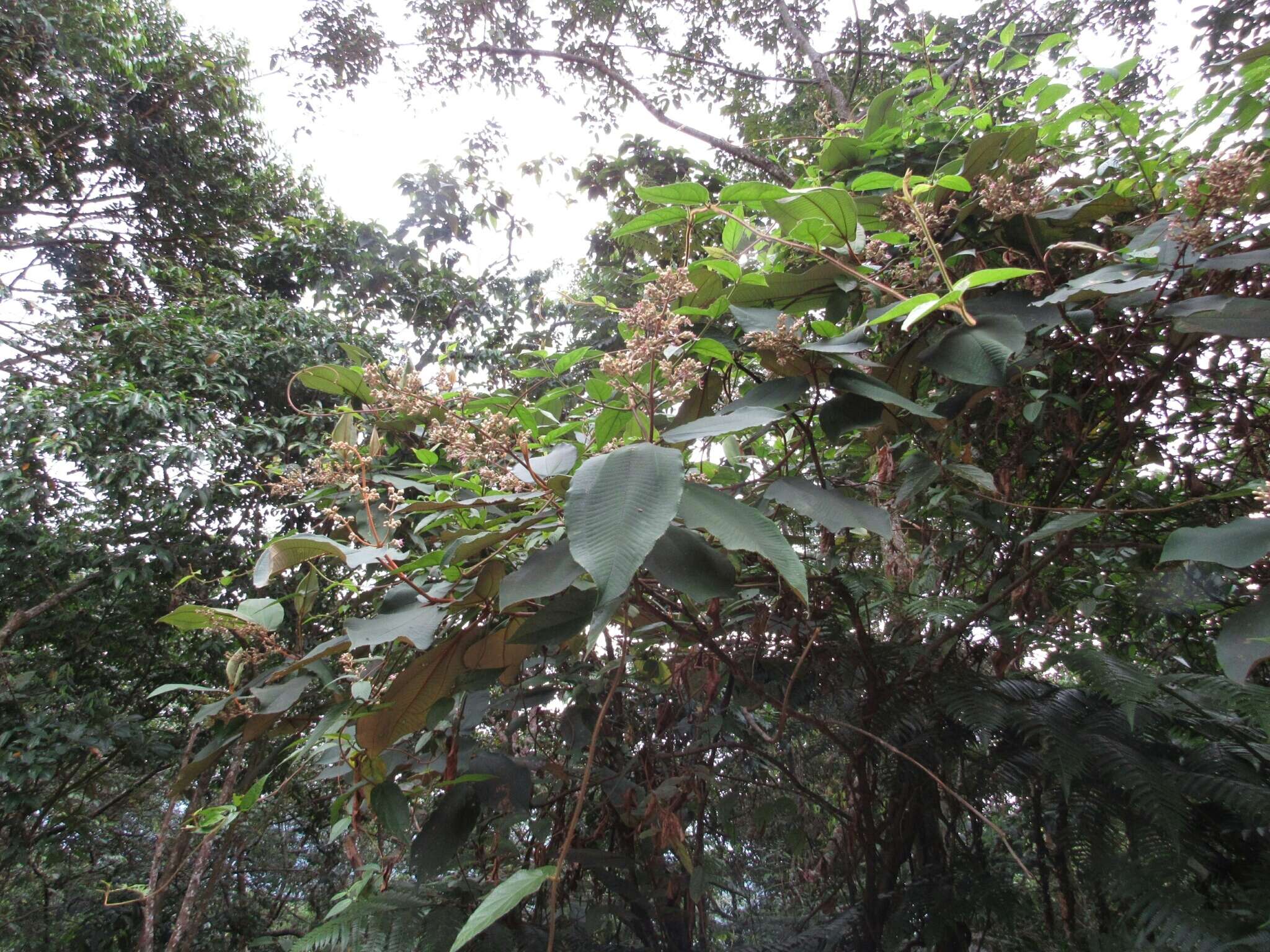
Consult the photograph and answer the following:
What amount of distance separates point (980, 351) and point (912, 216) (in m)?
0.21

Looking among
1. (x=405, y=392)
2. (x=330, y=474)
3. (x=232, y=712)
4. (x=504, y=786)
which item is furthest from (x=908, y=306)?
(x=232, y=712)

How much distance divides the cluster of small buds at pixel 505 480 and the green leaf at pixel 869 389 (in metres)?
0.34

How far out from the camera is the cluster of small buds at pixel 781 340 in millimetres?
697

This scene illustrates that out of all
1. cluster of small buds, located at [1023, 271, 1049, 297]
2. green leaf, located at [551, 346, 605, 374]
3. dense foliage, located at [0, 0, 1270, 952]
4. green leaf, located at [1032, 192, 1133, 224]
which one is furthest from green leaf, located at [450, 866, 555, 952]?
green leaf, located at [1032, 192, 1133, 224]

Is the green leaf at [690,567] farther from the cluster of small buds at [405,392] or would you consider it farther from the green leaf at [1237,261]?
the green leaf at [1237,261]

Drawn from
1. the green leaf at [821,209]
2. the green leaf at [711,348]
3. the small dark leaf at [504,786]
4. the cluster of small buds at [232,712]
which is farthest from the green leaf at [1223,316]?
the cluster of small buds at [232,712]

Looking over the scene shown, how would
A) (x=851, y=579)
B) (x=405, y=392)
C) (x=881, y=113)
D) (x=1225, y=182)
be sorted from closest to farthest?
(x=1225, y=182), (x=405, y=392), (x=851, y=579), (x=881, y=113)

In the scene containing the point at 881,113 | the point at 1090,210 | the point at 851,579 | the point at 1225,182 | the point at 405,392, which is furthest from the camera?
the point at 881,113

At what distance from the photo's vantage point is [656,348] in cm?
60

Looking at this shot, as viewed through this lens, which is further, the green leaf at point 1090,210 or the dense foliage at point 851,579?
the green leaf at point 1090,210

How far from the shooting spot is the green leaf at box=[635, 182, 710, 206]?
790 mm

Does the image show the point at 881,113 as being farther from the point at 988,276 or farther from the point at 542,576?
the point at 542,576

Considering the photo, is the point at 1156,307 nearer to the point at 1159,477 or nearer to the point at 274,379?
the point at 1159,477

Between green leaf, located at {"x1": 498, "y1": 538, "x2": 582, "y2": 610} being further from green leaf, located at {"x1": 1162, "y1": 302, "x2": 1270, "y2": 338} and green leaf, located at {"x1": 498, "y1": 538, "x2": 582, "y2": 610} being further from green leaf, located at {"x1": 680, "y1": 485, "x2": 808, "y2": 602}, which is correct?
green leaf, located at {"x1": 1162, "y1": 302, "x2": 1270, "y2": 338}
